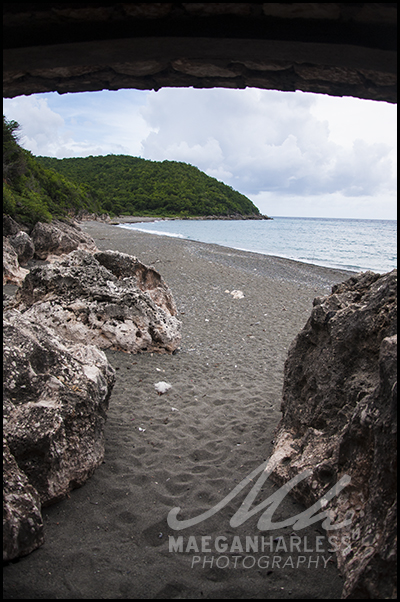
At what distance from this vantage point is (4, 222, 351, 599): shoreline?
2240mm

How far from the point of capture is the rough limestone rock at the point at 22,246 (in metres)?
12.0

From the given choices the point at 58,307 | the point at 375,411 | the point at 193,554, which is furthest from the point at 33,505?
the point at 58,307

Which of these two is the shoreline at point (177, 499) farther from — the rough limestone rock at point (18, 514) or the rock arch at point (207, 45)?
the rock arch at point (207, 45)

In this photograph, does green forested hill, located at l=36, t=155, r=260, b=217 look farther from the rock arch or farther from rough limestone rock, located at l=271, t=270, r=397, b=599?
the rock arch

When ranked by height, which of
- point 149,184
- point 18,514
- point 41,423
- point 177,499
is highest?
point 149,184

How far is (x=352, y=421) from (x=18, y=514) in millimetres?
2157

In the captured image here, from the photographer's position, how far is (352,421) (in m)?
2.42

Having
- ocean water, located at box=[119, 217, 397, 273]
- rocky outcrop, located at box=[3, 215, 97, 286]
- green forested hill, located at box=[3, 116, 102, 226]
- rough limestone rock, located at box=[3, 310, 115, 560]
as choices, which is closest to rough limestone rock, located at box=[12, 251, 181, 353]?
rough limestone rock, located at box=[3, 310, 115, 560]

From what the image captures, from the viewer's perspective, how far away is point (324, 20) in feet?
6.79

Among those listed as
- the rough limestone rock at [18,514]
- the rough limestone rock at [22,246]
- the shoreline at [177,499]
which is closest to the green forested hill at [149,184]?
the rough limestone rock at [22,246]

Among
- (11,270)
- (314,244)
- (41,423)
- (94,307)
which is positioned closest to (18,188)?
(11,270)

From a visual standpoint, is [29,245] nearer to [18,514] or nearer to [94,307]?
[94,307]

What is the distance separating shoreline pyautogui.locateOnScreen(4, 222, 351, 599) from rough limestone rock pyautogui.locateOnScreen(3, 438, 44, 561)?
89 millimetres

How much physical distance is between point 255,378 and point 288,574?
3.41 m
